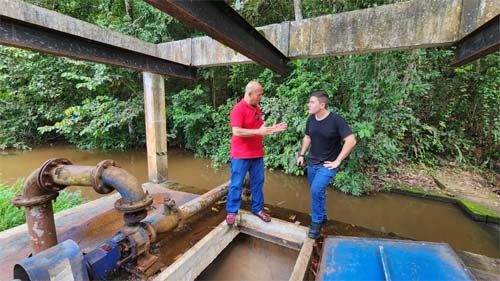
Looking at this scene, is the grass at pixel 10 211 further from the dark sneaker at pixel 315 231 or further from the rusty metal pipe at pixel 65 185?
the dark sneaker at pixel 315 231

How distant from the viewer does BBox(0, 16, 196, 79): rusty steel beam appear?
2137 mm

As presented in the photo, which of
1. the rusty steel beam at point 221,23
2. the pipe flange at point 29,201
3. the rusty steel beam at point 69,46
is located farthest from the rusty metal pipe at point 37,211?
the rusty steel beam at point 221,23

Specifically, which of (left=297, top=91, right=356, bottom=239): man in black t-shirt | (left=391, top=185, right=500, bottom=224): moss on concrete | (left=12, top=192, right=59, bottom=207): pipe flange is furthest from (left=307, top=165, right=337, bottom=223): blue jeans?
(left=391, top=185, right=500, bottom=224): moss on concrete

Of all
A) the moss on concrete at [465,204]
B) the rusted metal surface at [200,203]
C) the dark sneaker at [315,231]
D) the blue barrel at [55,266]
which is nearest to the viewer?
the blue barrel at [55,266]

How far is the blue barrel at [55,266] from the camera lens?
1.36 meters

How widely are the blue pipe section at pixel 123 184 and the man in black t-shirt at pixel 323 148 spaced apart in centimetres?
171

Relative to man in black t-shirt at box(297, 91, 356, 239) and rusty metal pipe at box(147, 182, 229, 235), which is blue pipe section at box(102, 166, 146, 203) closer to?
rusty metal pipe at box(147, 182, 229, 235)

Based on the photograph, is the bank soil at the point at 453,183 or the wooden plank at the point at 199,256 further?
the bank soil at the point at 453,183

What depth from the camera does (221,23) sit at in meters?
1.75

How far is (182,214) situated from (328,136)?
1.77 metres

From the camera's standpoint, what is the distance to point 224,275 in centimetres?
261

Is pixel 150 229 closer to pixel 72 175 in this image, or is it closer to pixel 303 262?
pixel 72 175

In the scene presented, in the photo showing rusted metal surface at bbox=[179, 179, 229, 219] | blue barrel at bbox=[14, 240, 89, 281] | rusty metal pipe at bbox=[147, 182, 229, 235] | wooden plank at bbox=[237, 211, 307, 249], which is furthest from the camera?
rusted metal surface at bbox=[179, 179, 229, 219]

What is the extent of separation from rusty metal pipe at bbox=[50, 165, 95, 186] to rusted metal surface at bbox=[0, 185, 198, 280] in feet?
2.18
